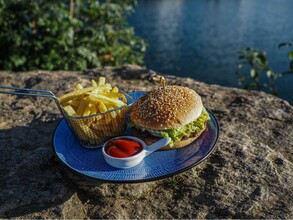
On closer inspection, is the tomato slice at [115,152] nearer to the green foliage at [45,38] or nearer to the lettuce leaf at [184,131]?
the lettuce leaf at [184,131]

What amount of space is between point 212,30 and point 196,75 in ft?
22.3

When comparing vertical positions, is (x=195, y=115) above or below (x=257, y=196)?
above

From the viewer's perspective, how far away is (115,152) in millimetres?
2641

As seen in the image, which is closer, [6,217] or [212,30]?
[6,217]

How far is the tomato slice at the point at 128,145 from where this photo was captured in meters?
2.65

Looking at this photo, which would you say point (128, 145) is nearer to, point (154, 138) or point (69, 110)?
point (154, 138)

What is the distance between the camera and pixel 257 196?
2.46 m

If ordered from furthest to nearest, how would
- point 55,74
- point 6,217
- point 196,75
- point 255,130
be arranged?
point 196,75 → point 55,74 → point 255,130 → point 6,217

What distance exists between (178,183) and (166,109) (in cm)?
68

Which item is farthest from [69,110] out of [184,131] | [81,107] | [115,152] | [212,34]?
[212,34]

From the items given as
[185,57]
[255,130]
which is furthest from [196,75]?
[255,130]

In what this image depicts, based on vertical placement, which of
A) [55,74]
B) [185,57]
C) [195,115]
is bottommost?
[185,57]

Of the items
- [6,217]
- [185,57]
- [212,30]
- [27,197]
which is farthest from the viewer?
[212,30]

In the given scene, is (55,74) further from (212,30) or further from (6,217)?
(212,30)
